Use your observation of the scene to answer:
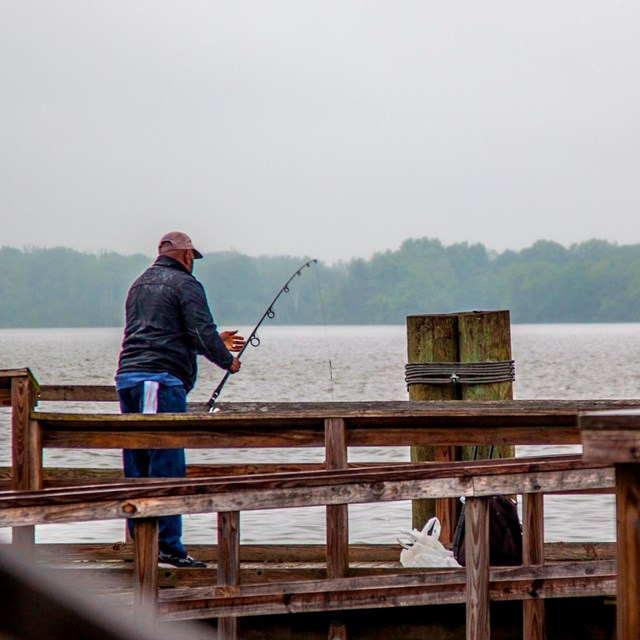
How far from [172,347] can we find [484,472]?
253cm

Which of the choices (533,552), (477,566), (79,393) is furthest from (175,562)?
(79,393)

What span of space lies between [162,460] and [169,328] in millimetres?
690

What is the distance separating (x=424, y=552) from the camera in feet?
18.7

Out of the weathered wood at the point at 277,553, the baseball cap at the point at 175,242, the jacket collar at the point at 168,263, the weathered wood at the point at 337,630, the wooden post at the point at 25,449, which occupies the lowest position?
the weathered wood at the point at 337,630

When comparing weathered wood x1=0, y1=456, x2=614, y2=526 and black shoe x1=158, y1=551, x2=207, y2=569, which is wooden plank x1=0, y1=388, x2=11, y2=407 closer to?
black shoe x1=158, y1=551, x2=207, y2=569

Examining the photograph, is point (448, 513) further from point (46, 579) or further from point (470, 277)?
point (470, 277)

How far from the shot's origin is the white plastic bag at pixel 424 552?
219 inches

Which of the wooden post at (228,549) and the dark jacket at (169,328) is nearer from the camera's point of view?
the wooden post at (228,549)

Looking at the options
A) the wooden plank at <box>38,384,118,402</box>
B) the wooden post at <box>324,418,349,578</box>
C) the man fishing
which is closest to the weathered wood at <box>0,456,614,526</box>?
the wooden post at <box>324,418,349,578</box>

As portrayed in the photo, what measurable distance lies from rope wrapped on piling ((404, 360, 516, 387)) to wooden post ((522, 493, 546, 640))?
2063mm

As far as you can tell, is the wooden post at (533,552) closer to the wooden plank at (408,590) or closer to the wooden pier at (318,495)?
the wooden pier at (318,495)

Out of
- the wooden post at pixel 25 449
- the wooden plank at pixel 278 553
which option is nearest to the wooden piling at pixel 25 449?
the wooden post at pixel 25 449

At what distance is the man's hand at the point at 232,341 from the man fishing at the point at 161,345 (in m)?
0.45

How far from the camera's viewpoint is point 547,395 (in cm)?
4288
